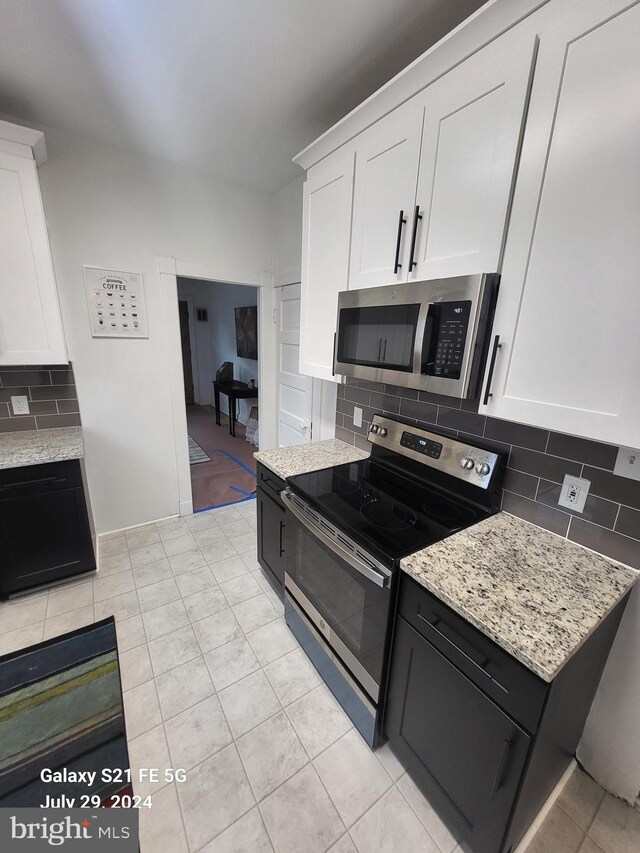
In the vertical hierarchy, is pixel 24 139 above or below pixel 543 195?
above

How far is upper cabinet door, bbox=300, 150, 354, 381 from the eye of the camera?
5.26ft

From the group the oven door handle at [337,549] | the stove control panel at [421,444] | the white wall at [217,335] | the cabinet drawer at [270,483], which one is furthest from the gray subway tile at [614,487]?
the white wall at [217,335]

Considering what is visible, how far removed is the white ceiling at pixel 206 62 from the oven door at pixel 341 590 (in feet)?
5.97

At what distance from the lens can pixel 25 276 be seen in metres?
1.84

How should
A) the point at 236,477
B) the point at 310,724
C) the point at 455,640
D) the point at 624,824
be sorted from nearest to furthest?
the point at 455,640 < the point at 624,824 < the point at 310,724 < the point at 236,477

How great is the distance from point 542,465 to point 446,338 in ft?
1.95

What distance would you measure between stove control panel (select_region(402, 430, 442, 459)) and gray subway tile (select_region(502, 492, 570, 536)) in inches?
12.7

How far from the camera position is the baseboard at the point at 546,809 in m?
1.10

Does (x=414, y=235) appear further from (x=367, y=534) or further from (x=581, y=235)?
(x=367, y=534)

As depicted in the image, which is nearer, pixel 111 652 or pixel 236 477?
pixel 111 652

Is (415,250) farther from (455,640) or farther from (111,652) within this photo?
(111,652)

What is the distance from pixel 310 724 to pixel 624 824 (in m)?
1.12

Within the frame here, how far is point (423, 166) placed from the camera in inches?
47.7

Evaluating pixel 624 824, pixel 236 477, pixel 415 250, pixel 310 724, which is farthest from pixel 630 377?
pixel 236 477
